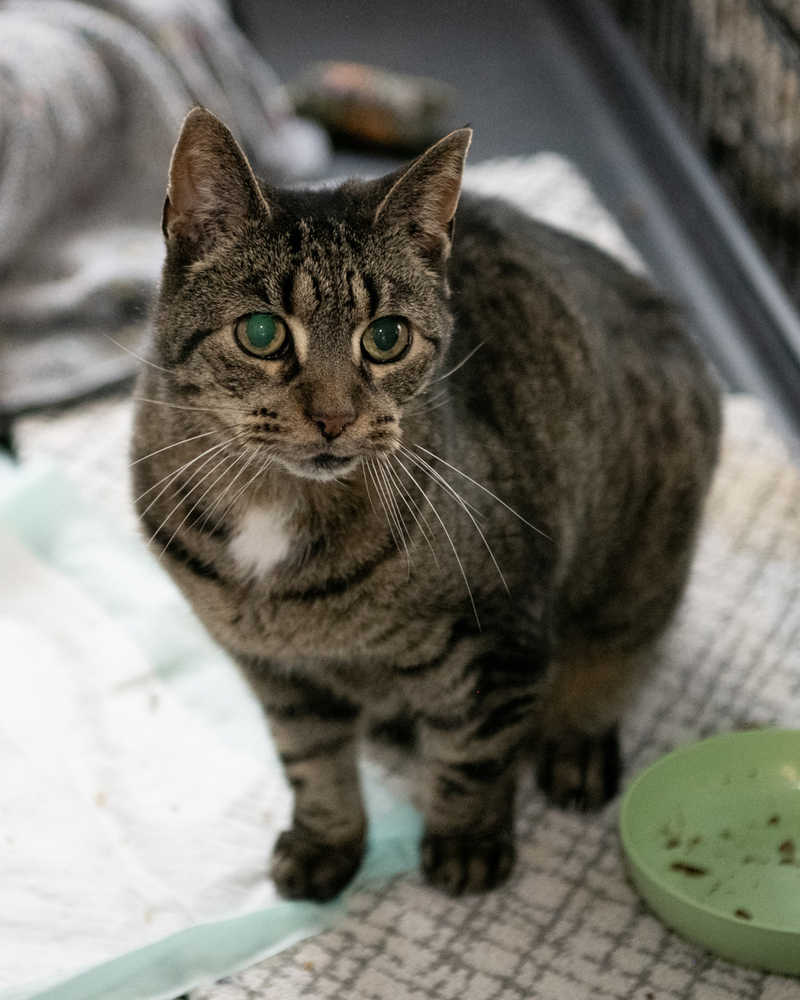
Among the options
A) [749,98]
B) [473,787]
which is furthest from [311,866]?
[749,98]

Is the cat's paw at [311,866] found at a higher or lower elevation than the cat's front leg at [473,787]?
lower

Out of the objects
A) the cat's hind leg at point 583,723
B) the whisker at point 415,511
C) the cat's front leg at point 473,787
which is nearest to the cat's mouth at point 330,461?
the whisker at point 415,511

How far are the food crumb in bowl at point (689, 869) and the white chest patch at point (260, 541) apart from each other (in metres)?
0.65

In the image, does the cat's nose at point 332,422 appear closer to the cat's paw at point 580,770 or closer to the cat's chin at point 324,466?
the cat's chin at point 324,466

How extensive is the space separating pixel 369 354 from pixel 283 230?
6.1 inches

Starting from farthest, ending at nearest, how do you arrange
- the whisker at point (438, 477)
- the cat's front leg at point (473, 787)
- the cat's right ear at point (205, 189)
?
the cat's front leg at point (473, 787)
the whisker at point (438, 477)
the cat's right ear at point (205, 189)

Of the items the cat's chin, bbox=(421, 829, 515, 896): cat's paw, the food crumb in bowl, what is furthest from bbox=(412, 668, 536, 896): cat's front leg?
the cat's chin

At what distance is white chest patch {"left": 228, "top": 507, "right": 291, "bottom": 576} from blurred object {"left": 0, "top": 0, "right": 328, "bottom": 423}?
3.85 ft

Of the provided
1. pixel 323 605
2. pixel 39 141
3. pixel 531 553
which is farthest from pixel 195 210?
pixel 39 141

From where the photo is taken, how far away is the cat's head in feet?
3.73

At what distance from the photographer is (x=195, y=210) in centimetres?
116

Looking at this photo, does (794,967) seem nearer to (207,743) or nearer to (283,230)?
(207,743)

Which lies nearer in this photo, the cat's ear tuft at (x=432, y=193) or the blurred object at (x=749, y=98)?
the cat's ear tuft at (x=432, y=193)

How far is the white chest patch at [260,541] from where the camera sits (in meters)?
1.27
